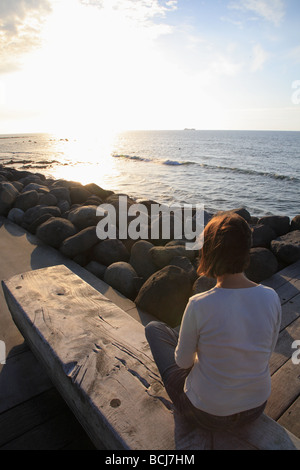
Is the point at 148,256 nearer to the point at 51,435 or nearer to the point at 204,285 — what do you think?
the point at 204,285

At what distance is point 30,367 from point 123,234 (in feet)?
11.7

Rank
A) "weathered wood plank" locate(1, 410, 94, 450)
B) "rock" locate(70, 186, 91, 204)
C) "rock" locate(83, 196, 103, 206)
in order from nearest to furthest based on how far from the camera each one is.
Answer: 1. "weathered wood plank" locate(1, 410, 94, 450)
2. "rock" locate(83, 196, 103, 206)
3. "rock" locate(70, 186, 91, 204)

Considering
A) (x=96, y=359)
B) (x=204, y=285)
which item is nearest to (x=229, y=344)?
(x=96, y=359)

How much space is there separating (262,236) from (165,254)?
2.02m

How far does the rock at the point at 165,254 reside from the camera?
184 inches

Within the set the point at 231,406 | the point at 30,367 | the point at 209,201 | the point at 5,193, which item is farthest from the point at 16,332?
the point at 209,201

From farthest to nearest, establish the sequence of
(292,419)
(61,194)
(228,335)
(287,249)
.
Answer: (61,194)
(287,249)
(292,419)
(228,335)

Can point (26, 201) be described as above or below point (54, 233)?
above

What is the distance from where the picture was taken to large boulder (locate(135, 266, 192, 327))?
3.56 m

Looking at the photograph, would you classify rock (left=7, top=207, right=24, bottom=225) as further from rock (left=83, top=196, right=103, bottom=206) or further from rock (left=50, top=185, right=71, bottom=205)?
rock (left=83, top=196, right=103, bottom=206)

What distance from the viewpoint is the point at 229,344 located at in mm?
1328

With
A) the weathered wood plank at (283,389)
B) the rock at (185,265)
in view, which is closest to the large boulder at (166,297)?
the rock at (185,265)

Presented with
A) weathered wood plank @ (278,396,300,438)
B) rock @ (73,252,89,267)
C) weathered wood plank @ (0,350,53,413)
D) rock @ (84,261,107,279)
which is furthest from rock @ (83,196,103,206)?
weathered wood plank @ (278,396,300,438)

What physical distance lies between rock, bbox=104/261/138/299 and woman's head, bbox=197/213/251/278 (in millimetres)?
2913
